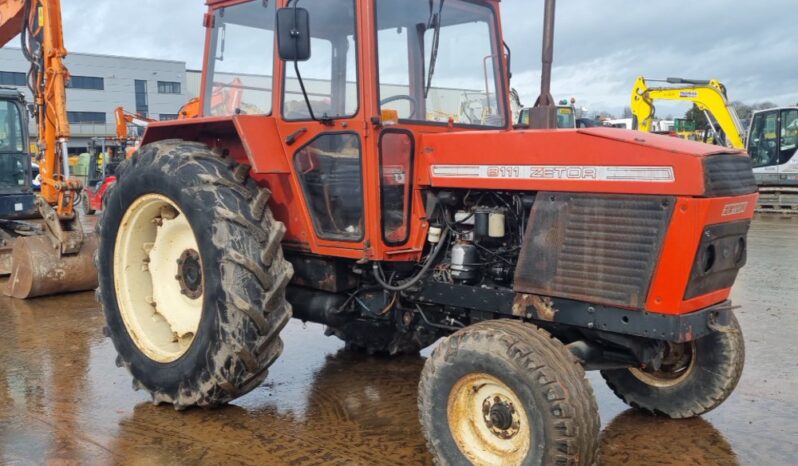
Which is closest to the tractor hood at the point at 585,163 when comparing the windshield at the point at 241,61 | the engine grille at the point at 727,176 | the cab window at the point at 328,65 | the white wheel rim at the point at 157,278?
the engine grille at the point at 727,176

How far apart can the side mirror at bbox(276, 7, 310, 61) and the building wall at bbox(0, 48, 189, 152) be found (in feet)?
153

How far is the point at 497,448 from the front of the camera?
3.43 m

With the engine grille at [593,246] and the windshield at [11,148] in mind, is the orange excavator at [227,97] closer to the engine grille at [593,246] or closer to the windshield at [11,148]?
the engine grille at [593,246]

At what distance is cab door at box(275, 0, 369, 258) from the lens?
4.08 m

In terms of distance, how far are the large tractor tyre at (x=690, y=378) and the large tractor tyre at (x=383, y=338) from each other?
144cm

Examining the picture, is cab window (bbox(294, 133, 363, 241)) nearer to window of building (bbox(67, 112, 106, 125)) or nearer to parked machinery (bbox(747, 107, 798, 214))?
parked machinery (bbox(747, 107, 798, 214))

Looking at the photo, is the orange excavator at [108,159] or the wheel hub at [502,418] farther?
the orange excavator at [108,159]

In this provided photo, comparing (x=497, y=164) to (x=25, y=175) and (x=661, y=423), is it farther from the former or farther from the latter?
(x=25, y=175)

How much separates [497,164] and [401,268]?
2.82 ft

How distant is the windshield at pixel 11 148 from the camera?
34.0ft

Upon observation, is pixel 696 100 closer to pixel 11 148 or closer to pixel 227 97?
pixel 11 148

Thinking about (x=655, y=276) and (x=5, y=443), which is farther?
(x=5, y=443)

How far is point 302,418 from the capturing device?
14.3 ft

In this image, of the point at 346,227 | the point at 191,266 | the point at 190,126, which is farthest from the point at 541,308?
the point at 190,126
